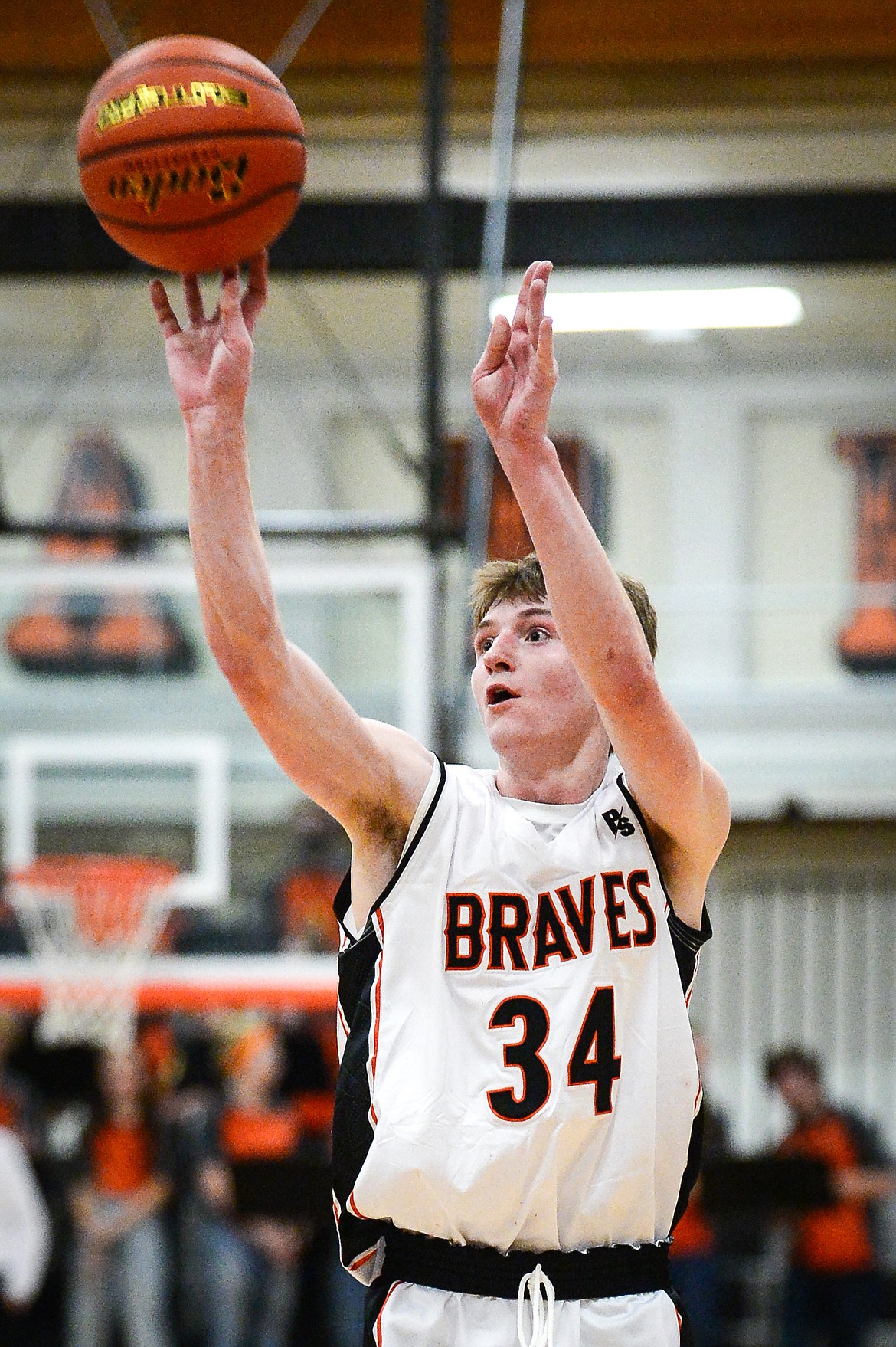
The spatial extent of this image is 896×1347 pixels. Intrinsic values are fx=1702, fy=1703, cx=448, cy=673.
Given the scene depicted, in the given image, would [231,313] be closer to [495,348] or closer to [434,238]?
[495,348]

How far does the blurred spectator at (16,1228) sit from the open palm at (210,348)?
634 cm

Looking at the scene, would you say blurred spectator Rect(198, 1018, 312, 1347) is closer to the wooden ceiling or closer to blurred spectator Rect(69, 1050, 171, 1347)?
blurred spectator Rect(69, 1050, 171, 1347)

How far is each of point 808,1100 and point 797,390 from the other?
6996 millimetres

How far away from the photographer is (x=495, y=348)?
255 centimetres

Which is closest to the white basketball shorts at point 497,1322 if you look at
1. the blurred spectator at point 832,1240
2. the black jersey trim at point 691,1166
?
the black jersey trim at point 691,1166

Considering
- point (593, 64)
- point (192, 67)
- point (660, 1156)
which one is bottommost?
point (660, 1156)

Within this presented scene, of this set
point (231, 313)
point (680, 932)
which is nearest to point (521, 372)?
point (231, 313)

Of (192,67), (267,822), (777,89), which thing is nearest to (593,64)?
(777,89)

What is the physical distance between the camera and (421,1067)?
2.70m

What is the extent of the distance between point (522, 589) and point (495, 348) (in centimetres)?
51

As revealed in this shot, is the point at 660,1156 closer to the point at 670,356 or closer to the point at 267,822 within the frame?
the point at 267,822

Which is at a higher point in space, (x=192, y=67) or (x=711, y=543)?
(x=711, y=543)

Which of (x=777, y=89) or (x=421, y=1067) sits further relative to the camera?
(x=777, y=89)

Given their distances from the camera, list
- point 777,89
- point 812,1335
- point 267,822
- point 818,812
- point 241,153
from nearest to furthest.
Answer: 1. point 241,153
2. point 812,1335
3. point 267,822
4. point 777,89
5. point 818,812
